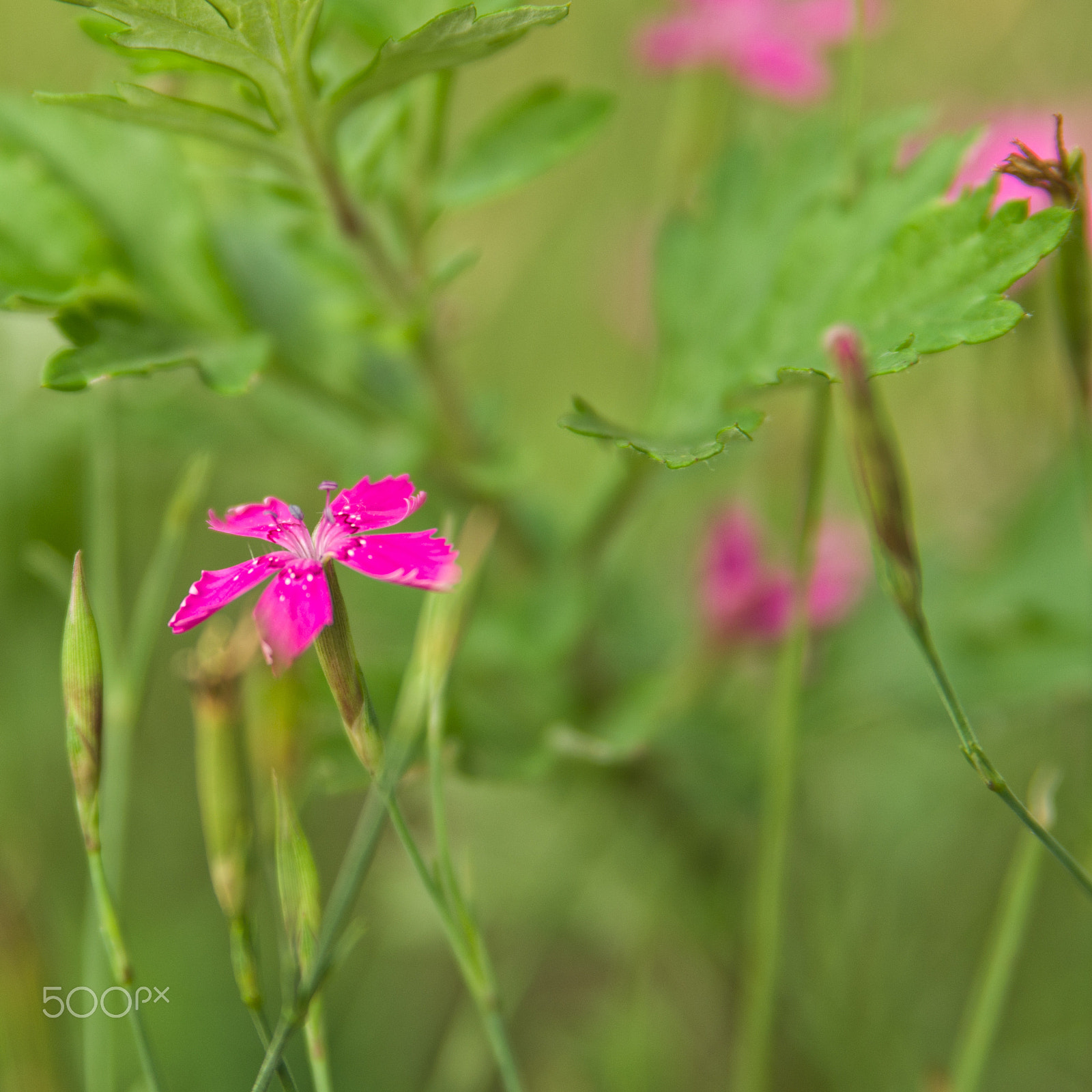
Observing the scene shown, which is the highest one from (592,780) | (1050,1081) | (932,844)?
(592,780)

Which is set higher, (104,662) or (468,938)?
(104,662)

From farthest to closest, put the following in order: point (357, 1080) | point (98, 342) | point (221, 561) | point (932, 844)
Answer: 1. point (221, 561)
2. point (932, 844)
3. point (357, 1080)
4. point (98, 342)

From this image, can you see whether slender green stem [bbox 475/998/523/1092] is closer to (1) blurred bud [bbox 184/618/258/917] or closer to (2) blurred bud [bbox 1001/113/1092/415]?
(1) blurred bud [bbox 184/618/258/917]

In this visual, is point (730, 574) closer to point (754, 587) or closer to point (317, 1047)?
point (754, 587)

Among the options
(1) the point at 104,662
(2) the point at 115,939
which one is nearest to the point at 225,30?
(2) the point at 115,939

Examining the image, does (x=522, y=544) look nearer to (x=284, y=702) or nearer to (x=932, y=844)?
(x=284, y=702)

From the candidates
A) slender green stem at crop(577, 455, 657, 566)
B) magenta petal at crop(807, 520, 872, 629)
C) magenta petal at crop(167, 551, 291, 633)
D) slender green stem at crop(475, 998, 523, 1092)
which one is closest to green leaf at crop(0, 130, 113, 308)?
magenta petal at crop(167, 551, 291, 633)

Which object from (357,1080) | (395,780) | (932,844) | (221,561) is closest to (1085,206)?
(395,780)
